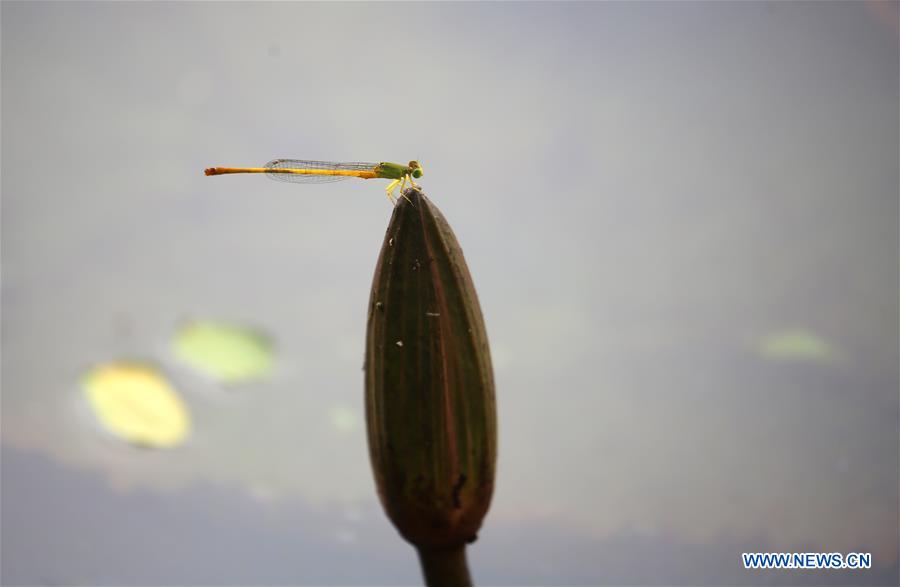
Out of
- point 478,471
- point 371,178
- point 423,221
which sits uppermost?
point 371,178

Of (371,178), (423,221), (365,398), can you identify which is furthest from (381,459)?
(371,178)

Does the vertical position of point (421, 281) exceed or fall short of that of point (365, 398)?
it exceeds it

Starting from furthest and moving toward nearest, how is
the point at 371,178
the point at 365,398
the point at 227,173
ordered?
the point at 227,173 → the point at 371,178 → the point at 365,398

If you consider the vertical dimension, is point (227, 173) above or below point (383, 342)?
above

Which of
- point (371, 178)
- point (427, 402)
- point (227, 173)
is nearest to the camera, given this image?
point (427, 402)

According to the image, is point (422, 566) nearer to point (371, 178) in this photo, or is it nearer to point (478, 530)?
point (478, 530)

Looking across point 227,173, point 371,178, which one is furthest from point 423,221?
point 227,173

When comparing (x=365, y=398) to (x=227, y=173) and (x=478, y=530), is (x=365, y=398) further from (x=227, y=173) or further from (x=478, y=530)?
(x=227, y=173)

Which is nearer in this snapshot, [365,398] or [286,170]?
[365,398]

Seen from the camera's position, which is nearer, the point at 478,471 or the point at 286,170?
the point at 478,471
